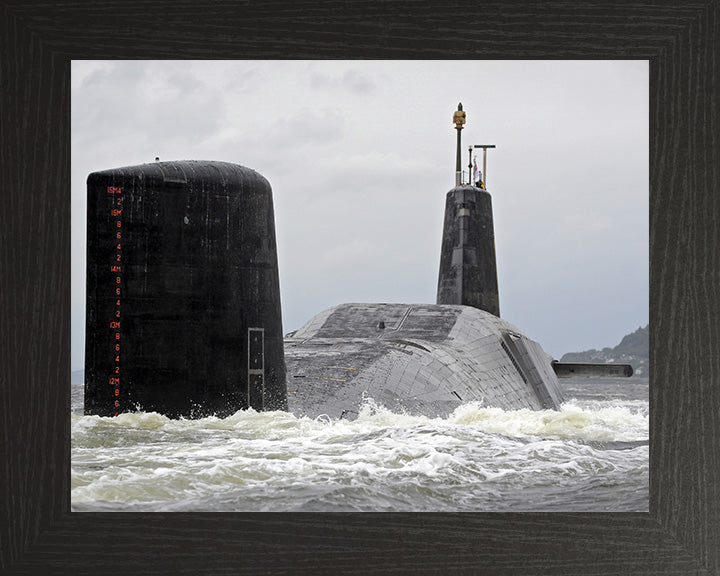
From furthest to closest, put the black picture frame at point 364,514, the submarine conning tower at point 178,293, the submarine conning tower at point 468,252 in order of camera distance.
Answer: the submarine conning tower at point 468,252 < the submarine conning tower at point 178,293 < the black picture frame at point 364,514

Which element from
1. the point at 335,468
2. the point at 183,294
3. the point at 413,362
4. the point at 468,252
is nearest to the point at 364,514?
the point at 335,468

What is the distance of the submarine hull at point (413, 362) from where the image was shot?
846 cm

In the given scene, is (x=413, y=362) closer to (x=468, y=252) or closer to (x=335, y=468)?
(x=468, y=252)

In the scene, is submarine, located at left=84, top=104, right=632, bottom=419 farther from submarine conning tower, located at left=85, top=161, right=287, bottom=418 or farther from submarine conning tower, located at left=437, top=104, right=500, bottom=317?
submarine conning tower, located at left=437, top=104, right=500, bottom=317

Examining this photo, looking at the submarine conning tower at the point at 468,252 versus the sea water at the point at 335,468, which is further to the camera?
the submarine conning tower at the point at 468,252

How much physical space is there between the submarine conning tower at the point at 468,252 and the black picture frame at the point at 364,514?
998 centimetres

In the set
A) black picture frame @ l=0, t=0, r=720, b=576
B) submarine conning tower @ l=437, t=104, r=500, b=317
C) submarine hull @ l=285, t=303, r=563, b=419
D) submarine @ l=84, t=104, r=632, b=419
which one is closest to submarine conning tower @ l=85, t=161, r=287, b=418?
submarine @ l=84, t=104, r=632, b=419

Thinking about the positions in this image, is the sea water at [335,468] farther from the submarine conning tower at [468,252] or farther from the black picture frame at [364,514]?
the submarine conning tower at [468,252]

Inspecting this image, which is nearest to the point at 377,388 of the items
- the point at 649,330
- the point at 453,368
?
the point at 453,368

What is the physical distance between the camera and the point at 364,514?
3.77 metres

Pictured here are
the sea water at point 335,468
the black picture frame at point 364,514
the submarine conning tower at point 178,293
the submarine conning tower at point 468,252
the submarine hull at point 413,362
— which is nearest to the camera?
the black picture frame at point 364,514

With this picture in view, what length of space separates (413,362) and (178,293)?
4124 mm

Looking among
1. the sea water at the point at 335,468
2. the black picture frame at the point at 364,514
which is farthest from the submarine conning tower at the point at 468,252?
the black picture frame at the point at 364,514

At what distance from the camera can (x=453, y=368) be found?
10.2 m
